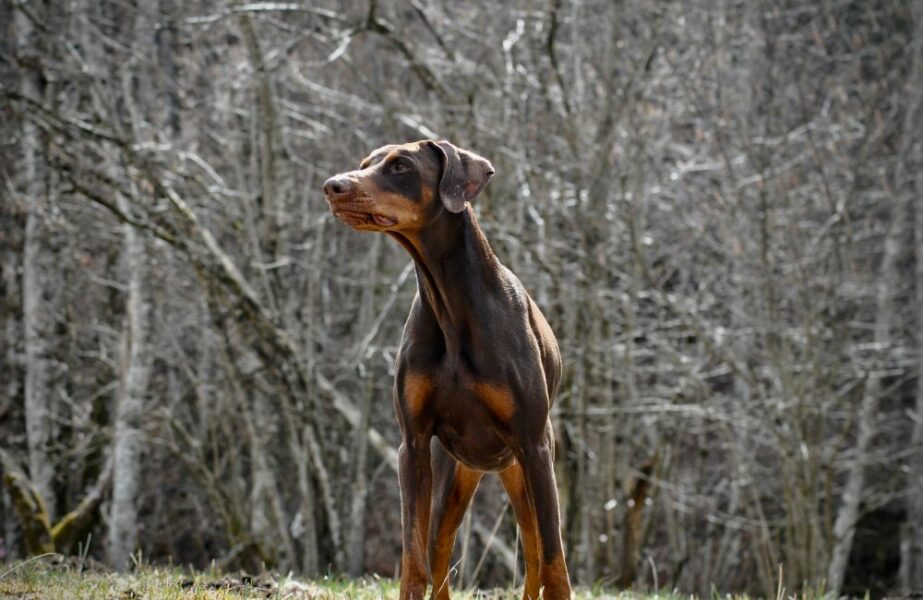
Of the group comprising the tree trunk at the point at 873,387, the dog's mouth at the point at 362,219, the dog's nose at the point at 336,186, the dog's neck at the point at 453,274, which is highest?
the dog's nose at the point at 336,186

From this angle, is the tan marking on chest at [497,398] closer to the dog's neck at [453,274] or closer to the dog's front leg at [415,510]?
the dog's neck at [453,274]

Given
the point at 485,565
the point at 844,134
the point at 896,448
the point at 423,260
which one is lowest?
the point at 485,565

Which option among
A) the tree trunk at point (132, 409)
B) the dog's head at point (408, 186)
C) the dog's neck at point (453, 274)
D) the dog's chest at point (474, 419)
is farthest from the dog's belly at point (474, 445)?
the tree trunk at point (132, 409)

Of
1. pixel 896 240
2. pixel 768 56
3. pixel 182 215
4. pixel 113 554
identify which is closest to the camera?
pixel 182 215

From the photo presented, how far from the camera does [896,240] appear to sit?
47.6 feet

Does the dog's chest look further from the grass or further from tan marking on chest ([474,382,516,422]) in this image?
the grass

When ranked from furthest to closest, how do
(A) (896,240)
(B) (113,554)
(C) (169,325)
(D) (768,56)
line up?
1. (C) (169,325)
2. (A) (896,240)
3. (D) (768,56)
4. (B) (113,554)

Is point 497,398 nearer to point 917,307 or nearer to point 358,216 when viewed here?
point 358,216

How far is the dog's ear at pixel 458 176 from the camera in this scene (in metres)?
4.33

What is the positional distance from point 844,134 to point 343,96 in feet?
17.0

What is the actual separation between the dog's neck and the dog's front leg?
418 millimetres

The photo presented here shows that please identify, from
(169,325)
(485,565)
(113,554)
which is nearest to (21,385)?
(169,325)

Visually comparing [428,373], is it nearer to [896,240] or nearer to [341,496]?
[341,496]

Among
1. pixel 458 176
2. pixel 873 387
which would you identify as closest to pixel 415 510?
pixel 458 176
